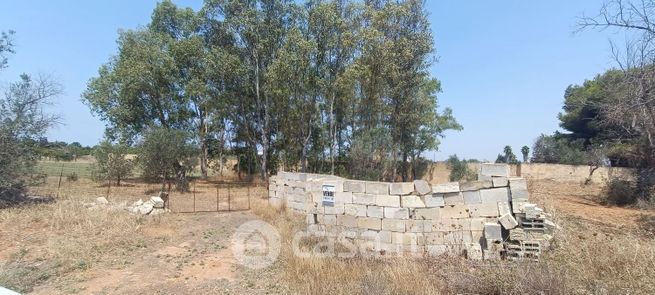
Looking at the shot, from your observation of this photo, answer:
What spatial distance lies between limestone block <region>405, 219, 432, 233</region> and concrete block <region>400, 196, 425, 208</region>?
30 centimetres

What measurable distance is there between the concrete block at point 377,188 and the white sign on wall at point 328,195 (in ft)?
2.94

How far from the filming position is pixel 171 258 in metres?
7.46

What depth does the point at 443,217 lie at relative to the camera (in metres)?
7.69

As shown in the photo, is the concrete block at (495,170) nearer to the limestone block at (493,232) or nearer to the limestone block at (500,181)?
the limestone block at (500,181)

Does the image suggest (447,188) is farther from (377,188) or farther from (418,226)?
(377,188)

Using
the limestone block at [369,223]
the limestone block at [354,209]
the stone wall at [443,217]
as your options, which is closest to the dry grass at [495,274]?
the stone wall at [443,217]

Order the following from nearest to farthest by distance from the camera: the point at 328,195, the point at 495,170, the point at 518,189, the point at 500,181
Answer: the point at 518,189, the point at 500,181, the point at 495,170, the point at 328,195

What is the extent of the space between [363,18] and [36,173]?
16276 millimetres

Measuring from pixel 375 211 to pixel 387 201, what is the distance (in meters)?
0.36

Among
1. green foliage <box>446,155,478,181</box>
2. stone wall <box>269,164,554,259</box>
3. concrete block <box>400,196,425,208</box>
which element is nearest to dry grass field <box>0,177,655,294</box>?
stone wall <box>269,164,554,259</box>

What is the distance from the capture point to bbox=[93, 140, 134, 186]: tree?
19.0 m

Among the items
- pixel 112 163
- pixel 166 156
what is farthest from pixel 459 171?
pixel 112 163

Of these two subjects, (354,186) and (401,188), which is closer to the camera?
(401,188)

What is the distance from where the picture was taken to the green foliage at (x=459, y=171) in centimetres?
2303
